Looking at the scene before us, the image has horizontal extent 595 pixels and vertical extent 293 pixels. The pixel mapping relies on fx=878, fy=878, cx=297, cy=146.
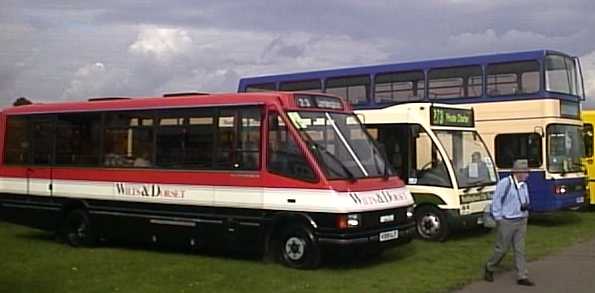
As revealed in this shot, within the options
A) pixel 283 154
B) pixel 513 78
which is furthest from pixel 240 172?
pixel 513 78

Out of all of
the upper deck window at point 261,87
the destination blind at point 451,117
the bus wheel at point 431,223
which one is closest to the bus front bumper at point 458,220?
the bus wheel at point 431,223

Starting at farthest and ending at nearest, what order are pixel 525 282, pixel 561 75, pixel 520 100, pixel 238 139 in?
pixel 561 75 < pixel 520 100 < pixel 238 139 < pixel 525 282

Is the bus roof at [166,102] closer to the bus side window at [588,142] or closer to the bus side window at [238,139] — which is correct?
the bus side window at [238,139]

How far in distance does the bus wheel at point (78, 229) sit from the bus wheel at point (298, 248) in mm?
4413

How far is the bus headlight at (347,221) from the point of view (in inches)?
500

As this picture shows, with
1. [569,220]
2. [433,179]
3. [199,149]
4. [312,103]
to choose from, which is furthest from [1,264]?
[569,220]

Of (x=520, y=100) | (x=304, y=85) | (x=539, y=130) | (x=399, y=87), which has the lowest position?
(x=539, y=130)

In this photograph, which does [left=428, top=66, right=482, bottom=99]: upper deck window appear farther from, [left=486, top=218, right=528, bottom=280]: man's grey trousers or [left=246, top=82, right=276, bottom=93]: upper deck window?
[left=486, top=218, right=528, bottom=280]: man's grey trousers

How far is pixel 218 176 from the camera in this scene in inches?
555

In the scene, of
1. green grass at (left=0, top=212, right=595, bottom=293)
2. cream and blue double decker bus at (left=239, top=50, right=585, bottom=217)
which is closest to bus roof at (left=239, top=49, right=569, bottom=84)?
cream and blue double decker bus at (left=239, top=50, right=585, bottom=217)

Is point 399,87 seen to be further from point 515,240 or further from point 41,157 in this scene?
point 515,240

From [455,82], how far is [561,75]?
251cm

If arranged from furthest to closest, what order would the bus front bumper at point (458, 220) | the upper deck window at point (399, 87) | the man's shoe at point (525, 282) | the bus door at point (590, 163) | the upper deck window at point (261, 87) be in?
1. the upper deck window at point (261, 87)
2. the bus door at point (590, 163)
3. the upper deck window at point (399, 87)
4. the bus front bumper at point (458, 220)
5. the man's shoe at point (525, 282)

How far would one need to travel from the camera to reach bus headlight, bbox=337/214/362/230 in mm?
12695
